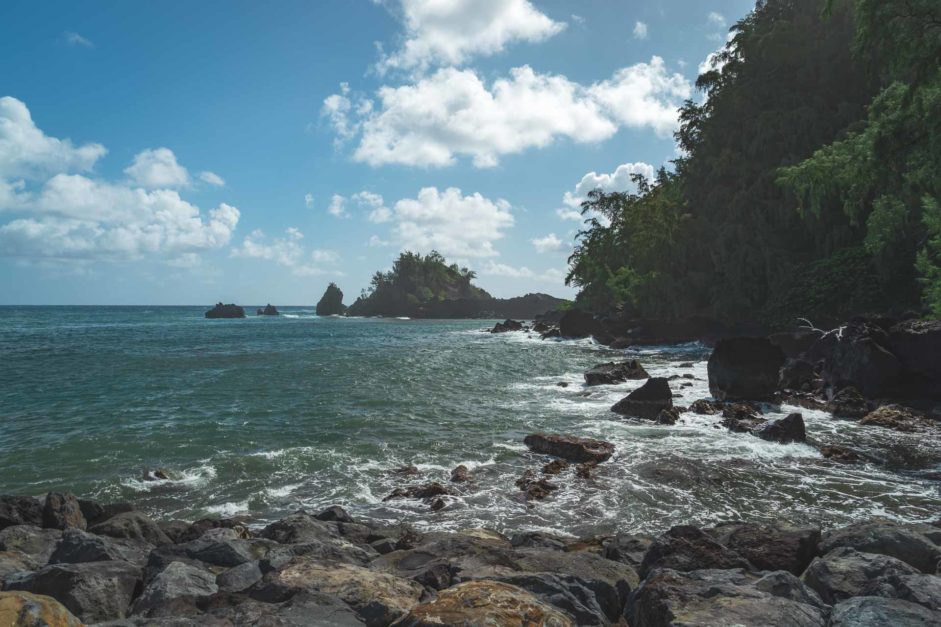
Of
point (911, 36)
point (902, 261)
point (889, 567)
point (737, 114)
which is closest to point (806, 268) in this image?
point (902, 261)

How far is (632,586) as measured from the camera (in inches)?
282

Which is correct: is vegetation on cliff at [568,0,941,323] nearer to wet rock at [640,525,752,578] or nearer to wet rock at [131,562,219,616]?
wet rock at [640,525,752,578]

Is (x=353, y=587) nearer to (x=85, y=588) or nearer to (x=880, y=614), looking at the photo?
(x=85, y=588)

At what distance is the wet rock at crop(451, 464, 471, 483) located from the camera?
13.9 metres

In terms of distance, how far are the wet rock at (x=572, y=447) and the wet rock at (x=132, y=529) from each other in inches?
399

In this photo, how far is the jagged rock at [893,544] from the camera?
7316mm

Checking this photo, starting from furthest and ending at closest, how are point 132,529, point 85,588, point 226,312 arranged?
point 226,312 → point 132,529 → point 85,588

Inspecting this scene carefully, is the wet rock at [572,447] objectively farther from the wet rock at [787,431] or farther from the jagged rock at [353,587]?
the jagged rock at [353,587]

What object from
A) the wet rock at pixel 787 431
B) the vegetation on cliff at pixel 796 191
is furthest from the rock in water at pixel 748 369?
the vegetation on cliff at pixel 796 191

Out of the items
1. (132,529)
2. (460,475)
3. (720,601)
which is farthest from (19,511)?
(720,601)

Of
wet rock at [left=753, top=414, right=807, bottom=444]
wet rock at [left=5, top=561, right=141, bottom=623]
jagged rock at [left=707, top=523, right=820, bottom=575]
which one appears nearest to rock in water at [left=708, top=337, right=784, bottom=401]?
wet rock at [left=753, top=414, right=807, bottom=444]

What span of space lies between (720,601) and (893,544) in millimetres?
4308

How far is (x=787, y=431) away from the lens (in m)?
16.6

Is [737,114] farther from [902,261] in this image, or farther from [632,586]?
[632,586]
